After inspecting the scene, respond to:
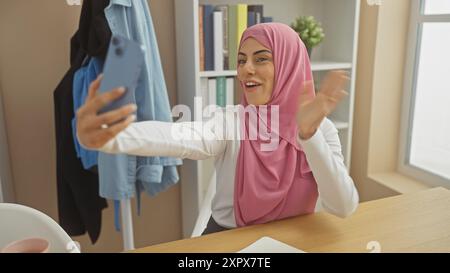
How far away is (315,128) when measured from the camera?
83 cm

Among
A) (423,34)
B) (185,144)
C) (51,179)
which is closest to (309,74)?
(185,144)

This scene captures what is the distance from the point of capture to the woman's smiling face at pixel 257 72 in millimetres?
958

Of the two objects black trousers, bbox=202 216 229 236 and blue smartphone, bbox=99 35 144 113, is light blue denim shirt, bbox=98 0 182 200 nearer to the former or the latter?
black trousers, bbox=202 216 229 236

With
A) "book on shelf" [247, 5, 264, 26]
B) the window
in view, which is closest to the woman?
"book on shelf" [247, 5, 264, 26]

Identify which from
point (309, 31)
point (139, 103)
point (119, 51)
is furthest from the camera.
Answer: point (309, 31)

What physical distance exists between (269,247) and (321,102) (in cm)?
33

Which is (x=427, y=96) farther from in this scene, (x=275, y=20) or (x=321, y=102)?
(x=321, y=102)

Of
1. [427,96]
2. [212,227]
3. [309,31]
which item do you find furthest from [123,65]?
[427,96]

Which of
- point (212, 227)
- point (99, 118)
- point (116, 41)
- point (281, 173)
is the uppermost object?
point (116, 41)

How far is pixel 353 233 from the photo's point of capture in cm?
96

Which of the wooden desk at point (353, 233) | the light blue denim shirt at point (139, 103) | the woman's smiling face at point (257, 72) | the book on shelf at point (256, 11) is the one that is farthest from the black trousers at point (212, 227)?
the book on shelf at point (256, 11)

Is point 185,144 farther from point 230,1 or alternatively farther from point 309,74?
point 230,1

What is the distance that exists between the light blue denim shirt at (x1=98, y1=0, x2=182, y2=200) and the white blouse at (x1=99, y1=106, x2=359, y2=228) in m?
0.16

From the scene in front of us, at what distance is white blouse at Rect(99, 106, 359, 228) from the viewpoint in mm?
788
